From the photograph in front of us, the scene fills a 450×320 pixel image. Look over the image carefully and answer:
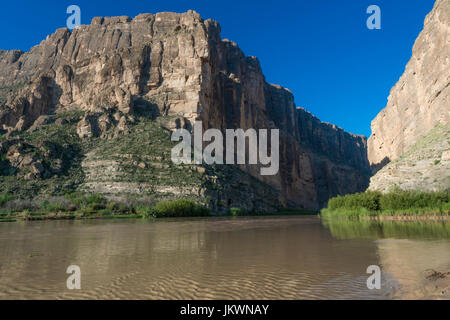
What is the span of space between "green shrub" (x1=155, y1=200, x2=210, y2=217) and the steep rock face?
1568 inches

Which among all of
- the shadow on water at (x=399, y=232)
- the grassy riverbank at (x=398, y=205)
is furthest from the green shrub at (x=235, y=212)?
the shadow on water at (x=399, y=232)

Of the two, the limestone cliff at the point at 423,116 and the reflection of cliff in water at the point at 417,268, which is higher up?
the limestone cliff at the point at 423,116

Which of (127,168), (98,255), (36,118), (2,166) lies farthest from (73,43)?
(98,255)

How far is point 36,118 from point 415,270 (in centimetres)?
9275

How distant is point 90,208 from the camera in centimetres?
4875

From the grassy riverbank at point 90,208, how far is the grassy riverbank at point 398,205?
24631 mm

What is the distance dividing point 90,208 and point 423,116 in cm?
5821

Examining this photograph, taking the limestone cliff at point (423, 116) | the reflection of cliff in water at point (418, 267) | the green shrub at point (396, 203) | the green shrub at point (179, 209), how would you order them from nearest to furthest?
the reflection of cliff in water at point (418, 267), the green shrub at point (396, 203), the limestone cliff at point (423, 116), the green shrub at point (179, 209)

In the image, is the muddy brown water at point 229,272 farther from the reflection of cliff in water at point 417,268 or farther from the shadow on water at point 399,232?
the shadow on water at point 399,232

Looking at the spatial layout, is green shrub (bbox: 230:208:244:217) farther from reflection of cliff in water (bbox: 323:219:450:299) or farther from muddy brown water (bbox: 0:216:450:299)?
reflection of cliff in water (bbox: 323:219:450:299)

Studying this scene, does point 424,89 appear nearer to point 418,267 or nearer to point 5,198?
point 418,267

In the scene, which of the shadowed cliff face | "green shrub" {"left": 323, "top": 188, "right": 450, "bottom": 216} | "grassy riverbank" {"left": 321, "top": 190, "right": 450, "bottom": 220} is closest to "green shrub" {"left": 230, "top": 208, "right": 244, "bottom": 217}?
"green shrub" {"left": 323, "top": 188, "right": 450, "bottom": 216}

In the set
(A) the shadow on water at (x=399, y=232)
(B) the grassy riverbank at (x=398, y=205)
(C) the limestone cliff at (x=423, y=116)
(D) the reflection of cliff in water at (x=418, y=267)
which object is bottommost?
(A) the shadow on water at (x=399, y=232)

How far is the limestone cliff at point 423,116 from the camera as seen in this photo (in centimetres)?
3772
